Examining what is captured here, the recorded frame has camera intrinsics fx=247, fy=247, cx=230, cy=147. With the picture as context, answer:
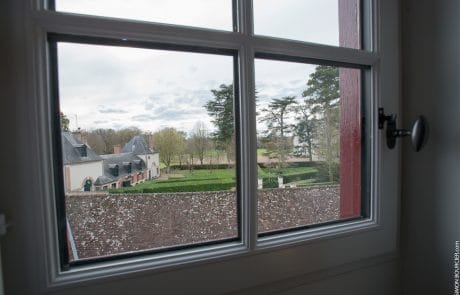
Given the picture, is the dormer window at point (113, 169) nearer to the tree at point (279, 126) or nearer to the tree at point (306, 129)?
the tree at point (279, 126)

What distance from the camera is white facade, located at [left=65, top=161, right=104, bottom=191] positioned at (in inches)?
27.5

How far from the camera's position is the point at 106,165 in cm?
74

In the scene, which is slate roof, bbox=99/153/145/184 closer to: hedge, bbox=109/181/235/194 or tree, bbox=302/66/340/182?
hedge, bbox=109/181/235/194

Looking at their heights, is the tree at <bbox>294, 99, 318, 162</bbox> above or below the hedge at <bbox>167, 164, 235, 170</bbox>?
above

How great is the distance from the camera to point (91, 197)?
72 centimetres

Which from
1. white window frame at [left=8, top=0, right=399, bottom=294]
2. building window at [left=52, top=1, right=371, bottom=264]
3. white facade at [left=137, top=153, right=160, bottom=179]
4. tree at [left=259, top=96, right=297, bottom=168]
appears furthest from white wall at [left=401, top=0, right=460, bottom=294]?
white facade at [left=137, top=153, right=160, bottom=179]

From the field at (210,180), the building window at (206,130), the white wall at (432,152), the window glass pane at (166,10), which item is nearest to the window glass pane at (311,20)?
the building window at (206,130)

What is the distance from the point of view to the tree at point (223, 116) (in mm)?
849

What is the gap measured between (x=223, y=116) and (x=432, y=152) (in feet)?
2.72

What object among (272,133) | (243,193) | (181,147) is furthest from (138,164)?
(272,133)

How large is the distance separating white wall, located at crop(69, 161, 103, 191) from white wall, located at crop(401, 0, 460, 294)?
1.19 metres

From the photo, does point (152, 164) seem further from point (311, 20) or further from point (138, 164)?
point (311, 20)

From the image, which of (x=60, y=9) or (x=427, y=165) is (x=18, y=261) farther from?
(x=427, y=165)

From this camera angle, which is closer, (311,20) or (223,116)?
(223,116)
